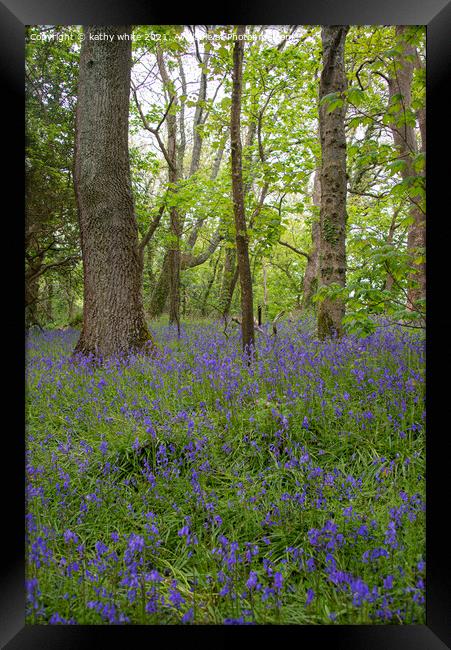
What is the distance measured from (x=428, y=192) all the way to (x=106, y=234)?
281cm

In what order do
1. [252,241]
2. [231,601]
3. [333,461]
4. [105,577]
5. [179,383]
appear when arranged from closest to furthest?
1. [231,601]
2. [105,577]
3. [333,461]
4. [179,383]
5. [252,241]

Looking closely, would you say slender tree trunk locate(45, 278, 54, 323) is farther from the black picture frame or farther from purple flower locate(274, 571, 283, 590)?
purple flower locate(274, 571, 283, 590)

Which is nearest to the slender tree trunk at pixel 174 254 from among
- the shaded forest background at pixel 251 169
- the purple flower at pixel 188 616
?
the shaded forest background at pixel 251 169

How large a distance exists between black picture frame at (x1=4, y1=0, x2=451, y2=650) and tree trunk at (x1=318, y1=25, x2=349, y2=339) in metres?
2.07

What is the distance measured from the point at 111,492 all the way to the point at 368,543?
4.41 ft

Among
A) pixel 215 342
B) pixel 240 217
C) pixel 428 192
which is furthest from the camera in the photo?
pixel 215 342

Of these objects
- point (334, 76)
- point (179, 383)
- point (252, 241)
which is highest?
point (334, 76)

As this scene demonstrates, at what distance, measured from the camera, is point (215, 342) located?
4.25 meters

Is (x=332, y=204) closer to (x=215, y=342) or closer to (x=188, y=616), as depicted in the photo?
(x=215, y=342)

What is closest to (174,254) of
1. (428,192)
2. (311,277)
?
(311,277)

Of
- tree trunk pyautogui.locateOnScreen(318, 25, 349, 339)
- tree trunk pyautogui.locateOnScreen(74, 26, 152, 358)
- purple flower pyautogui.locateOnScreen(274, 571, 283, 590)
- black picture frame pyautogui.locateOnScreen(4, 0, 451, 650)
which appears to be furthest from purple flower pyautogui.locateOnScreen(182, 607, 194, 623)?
tree trunk pyautogui.locateOnScreen(318, 25, 349, 339)

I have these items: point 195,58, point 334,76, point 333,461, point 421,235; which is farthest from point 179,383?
point 334,76

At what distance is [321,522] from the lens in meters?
1.81
